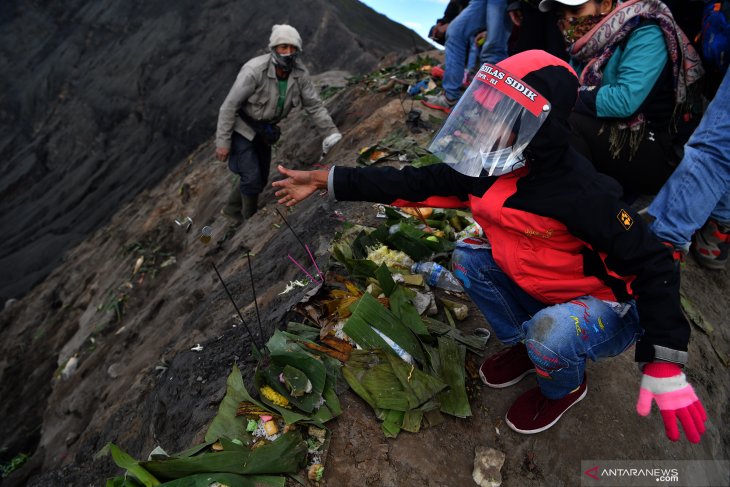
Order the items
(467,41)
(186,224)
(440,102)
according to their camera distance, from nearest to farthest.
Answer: (467,41) < (440,102) < (186,224)

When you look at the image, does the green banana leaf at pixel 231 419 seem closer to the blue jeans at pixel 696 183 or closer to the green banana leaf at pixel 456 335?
the green banana leaf at pixel 456 335

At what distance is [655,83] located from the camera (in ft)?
8.88

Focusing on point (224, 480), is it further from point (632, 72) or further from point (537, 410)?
point (632, 72)

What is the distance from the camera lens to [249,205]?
5746 millimetres

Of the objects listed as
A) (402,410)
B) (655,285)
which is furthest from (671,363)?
(402,410)

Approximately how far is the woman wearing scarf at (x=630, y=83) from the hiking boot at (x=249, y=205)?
3767mm

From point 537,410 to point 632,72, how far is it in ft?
6.57

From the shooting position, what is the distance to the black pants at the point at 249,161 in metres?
4.96

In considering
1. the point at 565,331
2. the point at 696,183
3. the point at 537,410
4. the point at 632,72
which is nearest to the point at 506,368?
the point at 537,410

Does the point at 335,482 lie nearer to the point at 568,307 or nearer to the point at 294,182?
the point at 568,307

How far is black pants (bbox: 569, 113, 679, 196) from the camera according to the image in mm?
2912

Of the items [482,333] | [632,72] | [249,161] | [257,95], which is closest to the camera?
[482,333]

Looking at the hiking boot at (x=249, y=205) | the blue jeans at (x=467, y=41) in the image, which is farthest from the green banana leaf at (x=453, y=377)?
the hiking boot at (x=249, y=205)

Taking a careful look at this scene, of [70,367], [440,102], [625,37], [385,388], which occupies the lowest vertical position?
[70,367]
